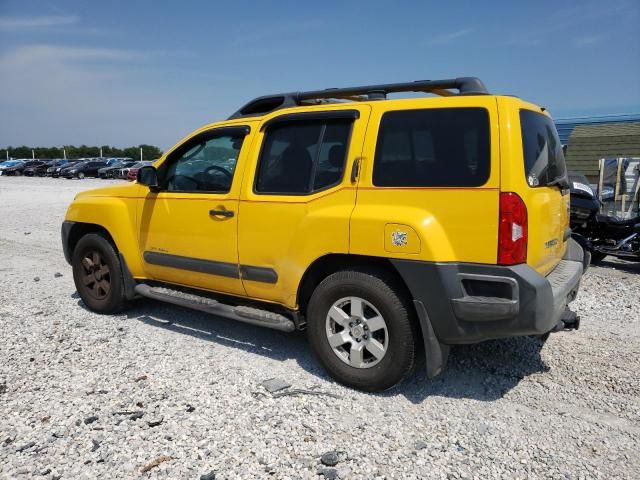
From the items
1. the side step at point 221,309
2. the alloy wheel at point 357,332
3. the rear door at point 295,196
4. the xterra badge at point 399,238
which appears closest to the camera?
the xterra badge at point 399,238

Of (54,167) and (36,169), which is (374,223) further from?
(36,169)

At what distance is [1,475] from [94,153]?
6743cm

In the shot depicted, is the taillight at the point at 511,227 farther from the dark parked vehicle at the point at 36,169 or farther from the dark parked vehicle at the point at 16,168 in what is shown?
the dark parked vehicle at the point at 16,168

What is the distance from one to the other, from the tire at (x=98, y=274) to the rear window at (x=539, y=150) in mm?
3917

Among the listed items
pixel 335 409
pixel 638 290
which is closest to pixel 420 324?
pixel 335 409

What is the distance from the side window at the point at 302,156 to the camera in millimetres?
3727

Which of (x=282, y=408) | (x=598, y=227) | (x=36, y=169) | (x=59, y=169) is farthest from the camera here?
(x=36, y=169)

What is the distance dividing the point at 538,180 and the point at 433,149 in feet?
2.33

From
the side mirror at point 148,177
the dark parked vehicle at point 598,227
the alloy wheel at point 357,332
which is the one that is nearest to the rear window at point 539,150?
the alloy wheel at point 357,332

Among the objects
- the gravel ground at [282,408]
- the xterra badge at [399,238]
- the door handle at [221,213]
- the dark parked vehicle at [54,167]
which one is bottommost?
the gravel ground at [282,408]

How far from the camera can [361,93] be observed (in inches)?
157

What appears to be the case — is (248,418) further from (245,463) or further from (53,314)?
(53,314)

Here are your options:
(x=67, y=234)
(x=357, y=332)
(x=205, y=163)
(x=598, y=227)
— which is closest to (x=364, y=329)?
(x=357, y=332)

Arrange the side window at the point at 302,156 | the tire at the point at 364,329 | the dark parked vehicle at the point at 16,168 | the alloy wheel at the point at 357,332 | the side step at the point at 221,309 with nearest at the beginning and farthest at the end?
the tire at the point at 364,329 < the alloy wheel at the point at 357,332 < the side window at the point at 302,156 < the side step at the point at 221,309 < the dark parked vehicle at the point at 16,168
